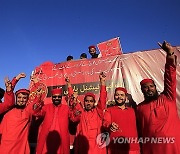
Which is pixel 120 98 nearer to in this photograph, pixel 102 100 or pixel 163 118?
pixel 102 100

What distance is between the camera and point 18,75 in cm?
438

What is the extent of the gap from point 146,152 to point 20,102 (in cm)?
209

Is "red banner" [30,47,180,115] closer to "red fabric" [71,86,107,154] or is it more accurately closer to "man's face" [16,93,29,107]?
"red fabric" [71,86,107,154]

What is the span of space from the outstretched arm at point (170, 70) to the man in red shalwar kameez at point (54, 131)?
1744mm

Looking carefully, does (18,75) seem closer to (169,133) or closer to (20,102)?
(20,102)

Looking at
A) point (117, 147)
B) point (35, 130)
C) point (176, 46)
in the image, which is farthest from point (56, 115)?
point (176, 46)

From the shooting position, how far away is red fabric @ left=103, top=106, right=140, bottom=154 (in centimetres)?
332

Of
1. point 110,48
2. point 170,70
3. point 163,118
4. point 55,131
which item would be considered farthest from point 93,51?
point 163,118

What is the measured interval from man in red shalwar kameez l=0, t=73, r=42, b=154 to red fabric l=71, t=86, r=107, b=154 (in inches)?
31.9

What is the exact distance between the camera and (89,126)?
3.65 m

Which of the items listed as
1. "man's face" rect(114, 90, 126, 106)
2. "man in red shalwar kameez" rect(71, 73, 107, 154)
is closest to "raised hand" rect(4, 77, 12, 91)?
"man in red shalwar kameez" rect(71, 73, 107, 154)

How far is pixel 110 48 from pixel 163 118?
8.67 feet

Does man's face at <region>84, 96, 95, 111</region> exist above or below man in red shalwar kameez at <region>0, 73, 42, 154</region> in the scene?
above
